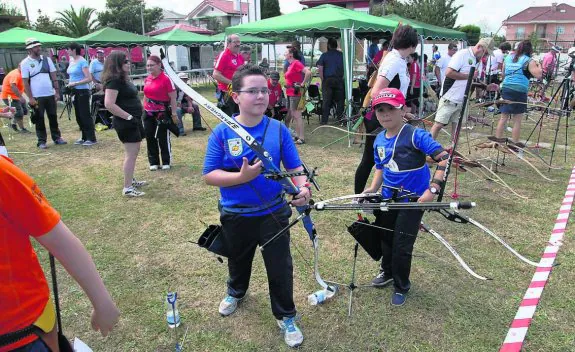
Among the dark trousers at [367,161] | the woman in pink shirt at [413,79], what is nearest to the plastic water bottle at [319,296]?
the dark trousers at [367,161]

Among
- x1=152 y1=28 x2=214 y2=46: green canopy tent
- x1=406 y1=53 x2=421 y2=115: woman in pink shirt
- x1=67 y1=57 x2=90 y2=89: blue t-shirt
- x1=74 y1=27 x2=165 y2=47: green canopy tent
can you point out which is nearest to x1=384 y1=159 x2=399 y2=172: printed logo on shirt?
x1=406 y1=53 x2=421 y2=115: woman in pink shirt

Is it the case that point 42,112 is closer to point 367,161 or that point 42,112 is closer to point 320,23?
point 320,23

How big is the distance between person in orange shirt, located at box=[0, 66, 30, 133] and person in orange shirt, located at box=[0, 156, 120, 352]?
28.4ft

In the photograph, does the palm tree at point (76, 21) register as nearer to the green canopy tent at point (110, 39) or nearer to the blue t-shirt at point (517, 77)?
the green canopy tent at point (110, 39)

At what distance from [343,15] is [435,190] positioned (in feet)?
24.2

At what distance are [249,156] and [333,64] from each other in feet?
23.1

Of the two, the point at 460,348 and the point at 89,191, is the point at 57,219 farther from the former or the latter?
the point at 89,191

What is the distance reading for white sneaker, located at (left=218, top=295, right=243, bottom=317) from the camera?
112 inches

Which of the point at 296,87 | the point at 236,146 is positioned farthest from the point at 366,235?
the point at 296,87

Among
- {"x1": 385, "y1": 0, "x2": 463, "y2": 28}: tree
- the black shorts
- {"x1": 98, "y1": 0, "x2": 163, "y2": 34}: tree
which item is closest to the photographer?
the black shorts

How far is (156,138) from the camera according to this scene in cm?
597

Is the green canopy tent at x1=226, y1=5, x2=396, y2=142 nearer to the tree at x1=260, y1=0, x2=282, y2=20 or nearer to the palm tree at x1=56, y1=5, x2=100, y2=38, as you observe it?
the palm tree at x1=56, y1=5, x2=100, y2=38

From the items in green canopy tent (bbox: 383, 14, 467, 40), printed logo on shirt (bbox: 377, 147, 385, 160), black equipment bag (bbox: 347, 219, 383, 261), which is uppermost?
green canopy tent (bbox: 383, 14, 467, 40)

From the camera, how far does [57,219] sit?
3.84ft
